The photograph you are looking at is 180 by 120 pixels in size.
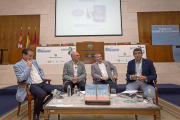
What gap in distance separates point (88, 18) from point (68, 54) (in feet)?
8.96

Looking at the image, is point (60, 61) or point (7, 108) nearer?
point (7, 108)

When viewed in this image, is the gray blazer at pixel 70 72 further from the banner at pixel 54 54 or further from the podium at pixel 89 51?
the banner at pixel 54 54

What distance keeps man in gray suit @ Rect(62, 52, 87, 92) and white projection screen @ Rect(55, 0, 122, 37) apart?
3.64 metres

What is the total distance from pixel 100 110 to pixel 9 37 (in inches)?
268

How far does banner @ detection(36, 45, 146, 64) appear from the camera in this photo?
4293 mm

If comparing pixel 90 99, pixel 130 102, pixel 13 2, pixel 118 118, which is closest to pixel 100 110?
pixel 90 99

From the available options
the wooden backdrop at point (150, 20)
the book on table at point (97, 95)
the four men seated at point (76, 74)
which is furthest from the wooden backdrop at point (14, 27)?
the book on table at point (97, 95)

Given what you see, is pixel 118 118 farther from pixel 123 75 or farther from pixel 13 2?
pixel 13 2

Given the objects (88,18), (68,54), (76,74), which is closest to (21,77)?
(76,74)

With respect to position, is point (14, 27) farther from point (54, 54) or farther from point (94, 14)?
point (94, 14)

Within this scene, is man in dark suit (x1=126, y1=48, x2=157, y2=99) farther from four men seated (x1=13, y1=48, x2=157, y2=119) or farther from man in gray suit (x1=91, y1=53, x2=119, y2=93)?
man in gray suit (x1=91, y1=53, x2=119, y2=93)

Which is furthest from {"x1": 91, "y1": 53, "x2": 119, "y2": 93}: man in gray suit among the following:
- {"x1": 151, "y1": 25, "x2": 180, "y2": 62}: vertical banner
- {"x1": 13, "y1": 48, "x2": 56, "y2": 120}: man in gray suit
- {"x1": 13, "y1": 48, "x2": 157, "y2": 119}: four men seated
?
{"x1": 151, "y1": 25, "x2": 180, "y2": 62}: vertical banner

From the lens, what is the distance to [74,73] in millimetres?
2699

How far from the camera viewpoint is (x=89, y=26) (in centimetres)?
611
